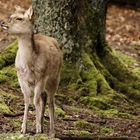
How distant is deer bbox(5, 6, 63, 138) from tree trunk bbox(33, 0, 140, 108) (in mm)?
2970

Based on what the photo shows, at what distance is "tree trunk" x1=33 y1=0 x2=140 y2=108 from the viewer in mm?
12281

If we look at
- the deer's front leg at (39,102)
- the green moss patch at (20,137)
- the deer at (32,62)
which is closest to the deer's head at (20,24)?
the deer at (32,62)

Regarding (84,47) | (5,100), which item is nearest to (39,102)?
(5,100)

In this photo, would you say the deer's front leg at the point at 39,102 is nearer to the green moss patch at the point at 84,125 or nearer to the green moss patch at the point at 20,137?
the green moss patch at the point at 20,137

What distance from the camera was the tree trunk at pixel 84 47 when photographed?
1228 centimetres

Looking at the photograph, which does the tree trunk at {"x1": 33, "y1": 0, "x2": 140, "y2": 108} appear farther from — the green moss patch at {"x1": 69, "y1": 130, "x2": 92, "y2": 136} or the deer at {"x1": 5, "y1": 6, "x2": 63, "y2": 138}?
the deer at {"x1": 5, "y1": 6, "x2": 63, "y2": 138}

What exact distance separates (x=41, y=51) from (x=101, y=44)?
468cm

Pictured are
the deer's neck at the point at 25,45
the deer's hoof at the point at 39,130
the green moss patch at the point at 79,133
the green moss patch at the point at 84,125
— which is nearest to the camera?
the deer's neck at the point at 25,45

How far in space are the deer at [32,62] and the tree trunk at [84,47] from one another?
297 centimetres

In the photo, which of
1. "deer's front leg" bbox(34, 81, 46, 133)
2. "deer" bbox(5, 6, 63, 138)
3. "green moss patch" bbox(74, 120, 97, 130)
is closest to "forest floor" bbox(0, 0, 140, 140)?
"green moss patch" bbox(74, 120, 97, 130)

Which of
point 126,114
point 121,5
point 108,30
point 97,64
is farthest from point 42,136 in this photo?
point 121,5

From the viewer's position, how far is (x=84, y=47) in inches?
516

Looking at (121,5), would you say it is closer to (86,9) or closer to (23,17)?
(86,9)

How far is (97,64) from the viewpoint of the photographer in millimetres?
13336
